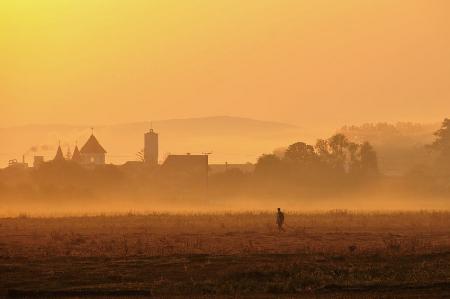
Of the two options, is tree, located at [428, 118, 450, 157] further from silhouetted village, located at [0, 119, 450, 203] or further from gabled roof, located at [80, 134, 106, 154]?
gabled roof, located at [80, 134, 106, 154]

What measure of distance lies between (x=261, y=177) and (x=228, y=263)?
11276 cm

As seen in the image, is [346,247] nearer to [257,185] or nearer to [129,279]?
[129,279]

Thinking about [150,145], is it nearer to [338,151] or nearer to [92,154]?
[92,154]

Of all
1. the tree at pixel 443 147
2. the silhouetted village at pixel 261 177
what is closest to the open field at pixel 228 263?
the silhouetted village at pixel 261 177

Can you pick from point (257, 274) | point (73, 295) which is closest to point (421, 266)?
point (257, 274)

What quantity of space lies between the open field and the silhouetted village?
9028cm

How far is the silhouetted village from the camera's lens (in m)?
148

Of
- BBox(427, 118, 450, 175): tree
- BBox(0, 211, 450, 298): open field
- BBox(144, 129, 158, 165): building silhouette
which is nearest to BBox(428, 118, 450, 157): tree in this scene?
BBox(427, 118, 450, 175): tree

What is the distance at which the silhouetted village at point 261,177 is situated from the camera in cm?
14775

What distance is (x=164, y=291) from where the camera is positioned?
108 ft

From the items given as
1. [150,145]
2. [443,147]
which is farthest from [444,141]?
[150,145]

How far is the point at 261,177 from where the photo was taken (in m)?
151

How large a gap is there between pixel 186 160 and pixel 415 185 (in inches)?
1287

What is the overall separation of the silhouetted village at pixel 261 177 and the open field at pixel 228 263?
296ft
